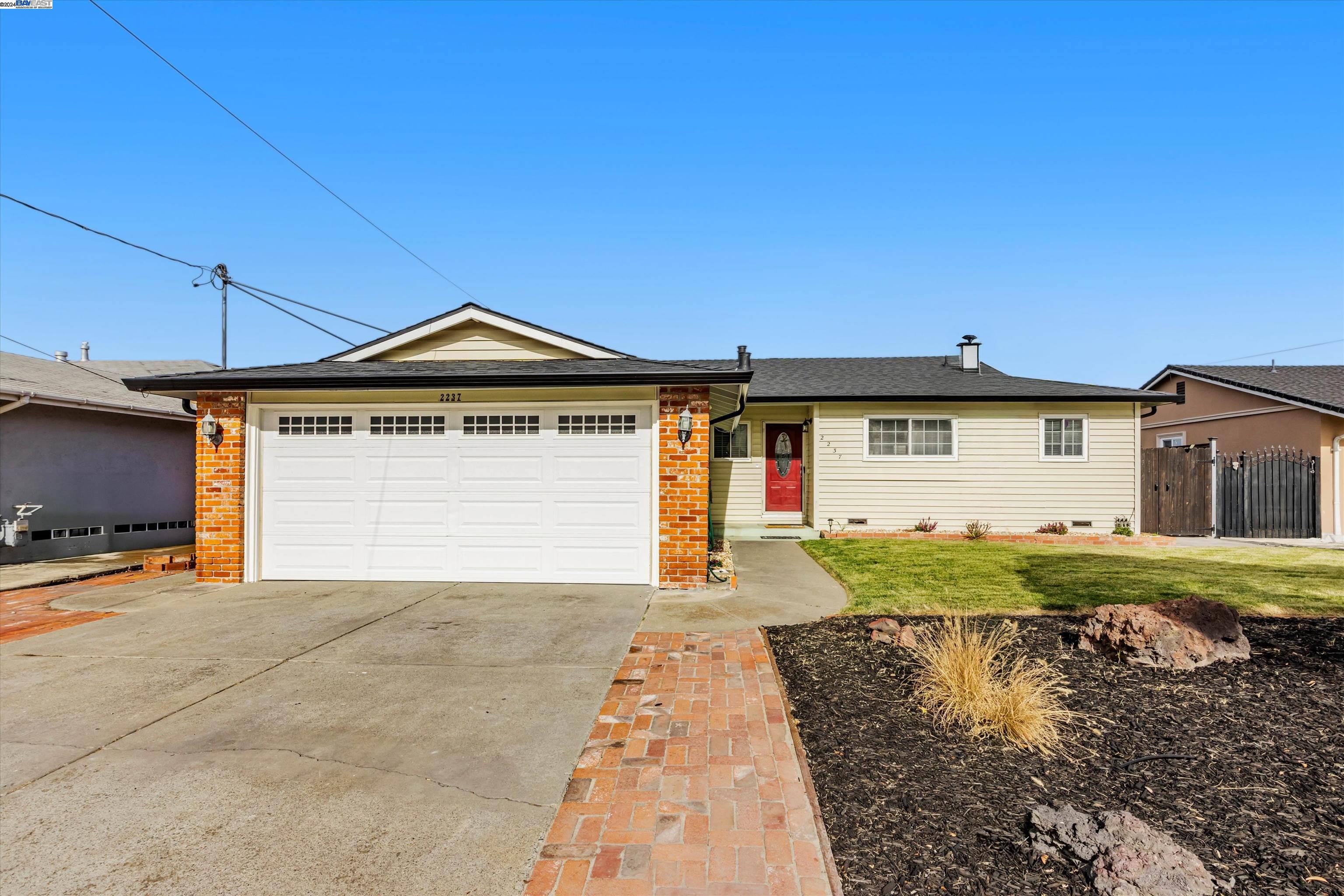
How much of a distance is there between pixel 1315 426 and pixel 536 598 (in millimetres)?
17294

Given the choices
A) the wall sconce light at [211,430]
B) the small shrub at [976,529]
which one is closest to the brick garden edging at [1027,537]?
the small shrub at [976,529]

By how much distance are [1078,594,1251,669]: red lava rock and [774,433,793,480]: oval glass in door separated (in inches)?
408

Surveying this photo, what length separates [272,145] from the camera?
1256 cm

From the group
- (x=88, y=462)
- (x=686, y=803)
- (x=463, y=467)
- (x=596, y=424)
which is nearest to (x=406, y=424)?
(x=463, y=467)

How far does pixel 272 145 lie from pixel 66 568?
8640 millimetres

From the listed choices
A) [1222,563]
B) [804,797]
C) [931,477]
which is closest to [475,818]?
[804,797]

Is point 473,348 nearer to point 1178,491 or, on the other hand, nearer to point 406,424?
point 406,424

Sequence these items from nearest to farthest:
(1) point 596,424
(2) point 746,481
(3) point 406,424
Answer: (1) point 596,424 → (3) point 406,424 → (2) point 746,481

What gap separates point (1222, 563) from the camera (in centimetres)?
969

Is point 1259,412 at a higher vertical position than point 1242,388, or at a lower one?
lower

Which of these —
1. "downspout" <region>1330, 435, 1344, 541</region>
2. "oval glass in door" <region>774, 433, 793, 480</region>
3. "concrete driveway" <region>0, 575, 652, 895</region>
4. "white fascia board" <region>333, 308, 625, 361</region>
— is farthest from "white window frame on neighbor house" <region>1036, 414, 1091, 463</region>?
"concrete driveway" <region>0, 575, 652, 895</region>

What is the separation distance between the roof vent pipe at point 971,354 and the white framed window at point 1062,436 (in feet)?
8.90

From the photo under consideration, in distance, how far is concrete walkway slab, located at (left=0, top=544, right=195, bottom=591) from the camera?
8.88 metres

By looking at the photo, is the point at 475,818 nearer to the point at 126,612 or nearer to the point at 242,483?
the point at 126,612
